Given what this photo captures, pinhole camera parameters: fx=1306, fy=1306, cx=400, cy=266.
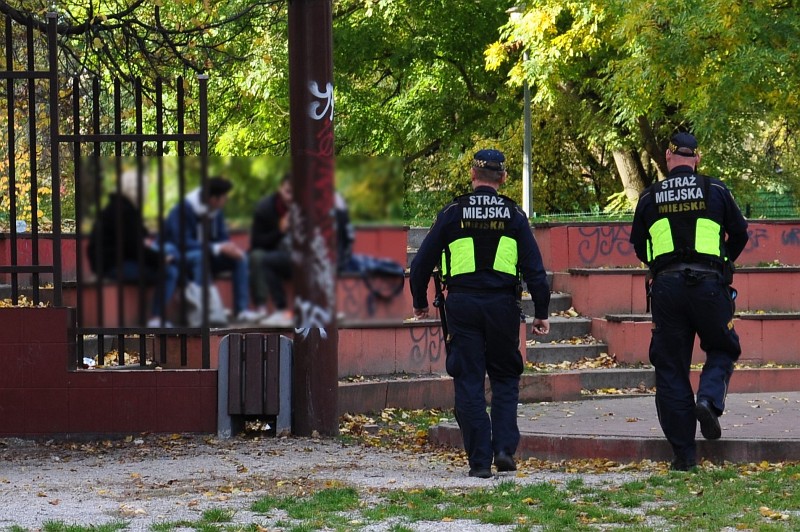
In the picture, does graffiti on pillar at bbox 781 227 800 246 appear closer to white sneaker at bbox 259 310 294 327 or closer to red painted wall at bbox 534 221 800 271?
red painted wall at bbox 534 221 800 271

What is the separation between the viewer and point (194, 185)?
3029 millimetres

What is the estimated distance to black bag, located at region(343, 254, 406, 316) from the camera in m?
3.20

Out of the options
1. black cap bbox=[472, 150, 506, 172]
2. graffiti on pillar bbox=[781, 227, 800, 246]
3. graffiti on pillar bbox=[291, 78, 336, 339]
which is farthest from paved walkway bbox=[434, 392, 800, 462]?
graffiti on pillar bbox=[781, 227, 800, 246]

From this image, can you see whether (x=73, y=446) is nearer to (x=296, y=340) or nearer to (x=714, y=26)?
(x=296, y=340)

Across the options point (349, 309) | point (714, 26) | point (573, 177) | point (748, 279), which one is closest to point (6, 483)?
point (349, 309)

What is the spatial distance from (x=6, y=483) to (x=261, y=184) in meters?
5.35

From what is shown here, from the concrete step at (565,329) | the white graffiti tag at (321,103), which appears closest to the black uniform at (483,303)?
the white graffiti tag at (321,103)

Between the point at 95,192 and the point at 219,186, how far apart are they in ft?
1.94

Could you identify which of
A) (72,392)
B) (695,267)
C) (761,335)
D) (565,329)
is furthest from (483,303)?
(761,335)

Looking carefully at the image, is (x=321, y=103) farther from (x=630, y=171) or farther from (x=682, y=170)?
(x=630, y=171)

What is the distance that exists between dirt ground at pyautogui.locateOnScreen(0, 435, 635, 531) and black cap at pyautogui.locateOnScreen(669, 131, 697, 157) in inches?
76.6

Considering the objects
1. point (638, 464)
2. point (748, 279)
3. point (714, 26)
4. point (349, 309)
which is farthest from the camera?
point (714, 26)

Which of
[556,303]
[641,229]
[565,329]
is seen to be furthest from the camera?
[556,303]

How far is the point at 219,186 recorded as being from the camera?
9.70ft
